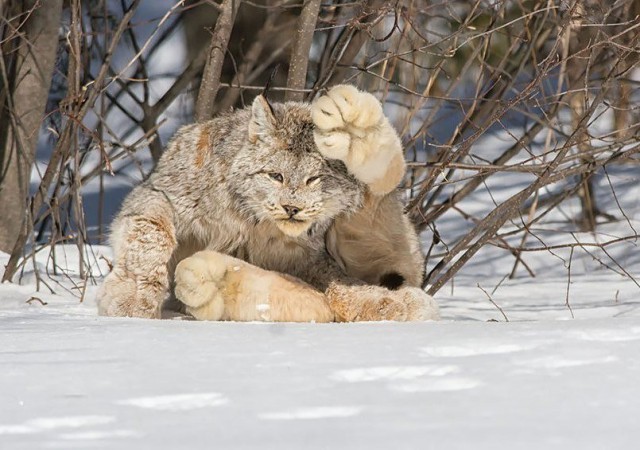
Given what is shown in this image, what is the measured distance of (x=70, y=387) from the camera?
2266 mm

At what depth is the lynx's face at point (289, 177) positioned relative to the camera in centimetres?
341

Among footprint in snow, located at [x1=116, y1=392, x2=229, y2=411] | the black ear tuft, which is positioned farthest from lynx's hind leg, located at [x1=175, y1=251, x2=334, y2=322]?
footprint in snow, located at [x1=116, y1=392, x2=229, y2=411]

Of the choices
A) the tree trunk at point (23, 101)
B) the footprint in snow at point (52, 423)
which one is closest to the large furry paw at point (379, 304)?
the footprint in snow at point (52, 423)

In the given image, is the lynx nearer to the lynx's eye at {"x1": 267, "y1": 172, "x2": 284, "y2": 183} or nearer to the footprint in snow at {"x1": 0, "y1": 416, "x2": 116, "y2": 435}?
the lynx's eye at {"x1": 267, "y1": 172, "x2": 284, "y2": 183}

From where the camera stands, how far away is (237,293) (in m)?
3.37

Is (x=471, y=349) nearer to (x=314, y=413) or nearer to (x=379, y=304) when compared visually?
(x=314, y=413)

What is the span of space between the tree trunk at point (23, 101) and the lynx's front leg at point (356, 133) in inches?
95.9

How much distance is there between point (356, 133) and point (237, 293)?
623 millimetres

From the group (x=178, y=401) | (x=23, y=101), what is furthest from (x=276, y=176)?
(x=23, y=101)

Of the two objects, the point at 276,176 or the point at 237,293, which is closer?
the point at 237,293

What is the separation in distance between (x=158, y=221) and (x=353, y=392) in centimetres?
151

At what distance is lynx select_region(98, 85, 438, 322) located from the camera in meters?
3.33

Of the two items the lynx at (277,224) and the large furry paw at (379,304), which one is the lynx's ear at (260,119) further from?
the large furry paw at (379,304)

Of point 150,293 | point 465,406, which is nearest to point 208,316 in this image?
point 150,293
